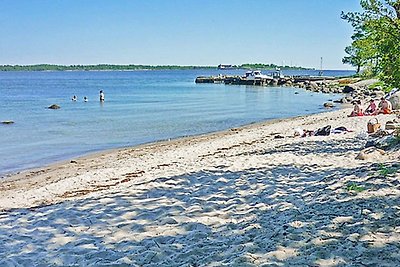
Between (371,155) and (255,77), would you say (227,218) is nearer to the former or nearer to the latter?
(371,155)

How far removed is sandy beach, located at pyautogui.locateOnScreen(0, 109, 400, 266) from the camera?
497 cm

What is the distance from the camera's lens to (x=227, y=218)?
251 inches

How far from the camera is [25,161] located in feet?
55.0

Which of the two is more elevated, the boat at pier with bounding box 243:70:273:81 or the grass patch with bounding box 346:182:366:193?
the grass patch with bounding box 346:182:366:193

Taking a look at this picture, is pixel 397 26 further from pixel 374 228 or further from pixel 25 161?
pixel 25 161

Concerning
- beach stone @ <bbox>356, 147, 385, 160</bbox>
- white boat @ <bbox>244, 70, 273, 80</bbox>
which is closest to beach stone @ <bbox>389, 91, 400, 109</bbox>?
beach stone @ <bbox>356, 147, 385, 160</bbox>

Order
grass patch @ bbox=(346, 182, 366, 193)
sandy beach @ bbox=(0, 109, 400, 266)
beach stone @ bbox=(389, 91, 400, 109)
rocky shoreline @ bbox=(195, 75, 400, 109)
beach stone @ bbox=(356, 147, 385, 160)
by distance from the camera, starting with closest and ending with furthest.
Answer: sandy beach @ bbox=(0, 109, 400, 266)
grass patch @ bbox=(346, 182, 366, 193)
beach stone @ bbox=(356, 147, 385, 160)
beach stone @ bbox=(389, 91, 400, 109)
rocky shoreline @ bbox=(195, 75, 400, 109)

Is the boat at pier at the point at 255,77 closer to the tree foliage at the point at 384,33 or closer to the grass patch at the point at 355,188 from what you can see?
the tree foliage at the point at 384,33

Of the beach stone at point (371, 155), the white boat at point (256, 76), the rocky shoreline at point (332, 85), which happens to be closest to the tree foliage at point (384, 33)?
the beach stone at point (371, 155)

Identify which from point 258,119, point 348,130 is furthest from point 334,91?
point 348,130

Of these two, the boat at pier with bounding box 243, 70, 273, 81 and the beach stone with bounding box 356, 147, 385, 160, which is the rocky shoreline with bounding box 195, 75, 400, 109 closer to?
the boat at pier with bounding box 243, 70, 273, 81

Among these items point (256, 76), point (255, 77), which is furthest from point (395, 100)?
point (256, 76)

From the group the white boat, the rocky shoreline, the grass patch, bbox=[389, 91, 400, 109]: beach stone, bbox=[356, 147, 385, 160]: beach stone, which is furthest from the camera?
the white boat

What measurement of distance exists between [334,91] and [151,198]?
52.3 meters
